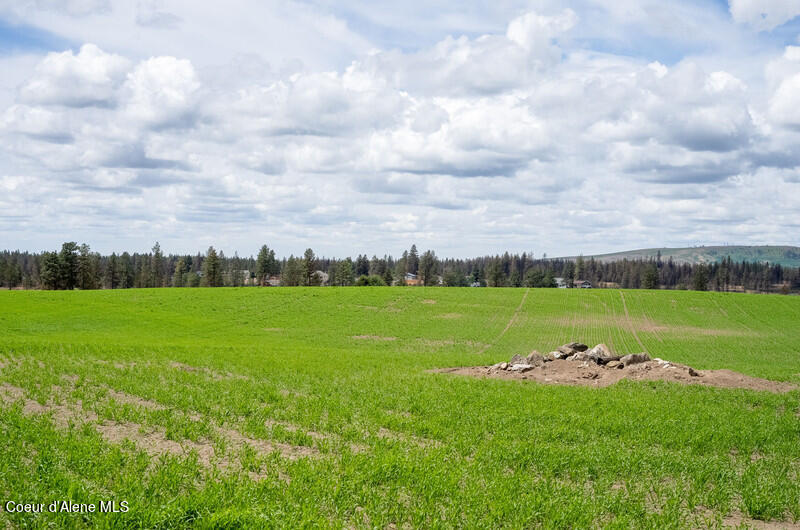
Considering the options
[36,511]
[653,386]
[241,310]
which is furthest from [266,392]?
[241,310]

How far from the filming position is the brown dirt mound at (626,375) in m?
22.3

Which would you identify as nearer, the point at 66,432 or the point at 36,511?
the point at 36,511

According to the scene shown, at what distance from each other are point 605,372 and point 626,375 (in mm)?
972

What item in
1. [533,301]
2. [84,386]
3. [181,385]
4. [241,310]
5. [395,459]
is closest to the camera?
[395,459]

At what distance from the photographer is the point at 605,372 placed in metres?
24.4

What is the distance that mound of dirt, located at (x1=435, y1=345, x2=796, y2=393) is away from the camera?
22.5 m

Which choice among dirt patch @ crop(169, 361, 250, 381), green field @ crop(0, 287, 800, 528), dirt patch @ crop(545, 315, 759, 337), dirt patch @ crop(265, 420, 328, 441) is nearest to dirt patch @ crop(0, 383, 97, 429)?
green field @ crop(0, 287, 800, 528)

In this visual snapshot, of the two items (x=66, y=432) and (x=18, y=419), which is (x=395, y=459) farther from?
(x=18, y=419)

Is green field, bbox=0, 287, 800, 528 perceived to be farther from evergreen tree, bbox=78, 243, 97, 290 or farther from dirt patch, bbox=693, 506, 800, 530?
evergreen tree, bbox=78, 243, 97, 290

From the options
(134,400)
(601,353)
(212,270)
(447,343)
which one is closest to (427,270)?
(212,270)

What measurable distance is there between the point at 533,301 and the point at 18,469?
80.7m

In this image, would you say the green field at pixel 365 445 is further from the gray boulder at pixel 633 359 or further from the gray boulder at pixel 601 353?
the gray boulder at pixel 601 353

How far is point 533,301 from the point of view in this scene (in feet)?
277

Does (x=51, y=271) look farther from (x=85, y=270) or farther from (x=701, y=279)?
(x=701, y=279)
